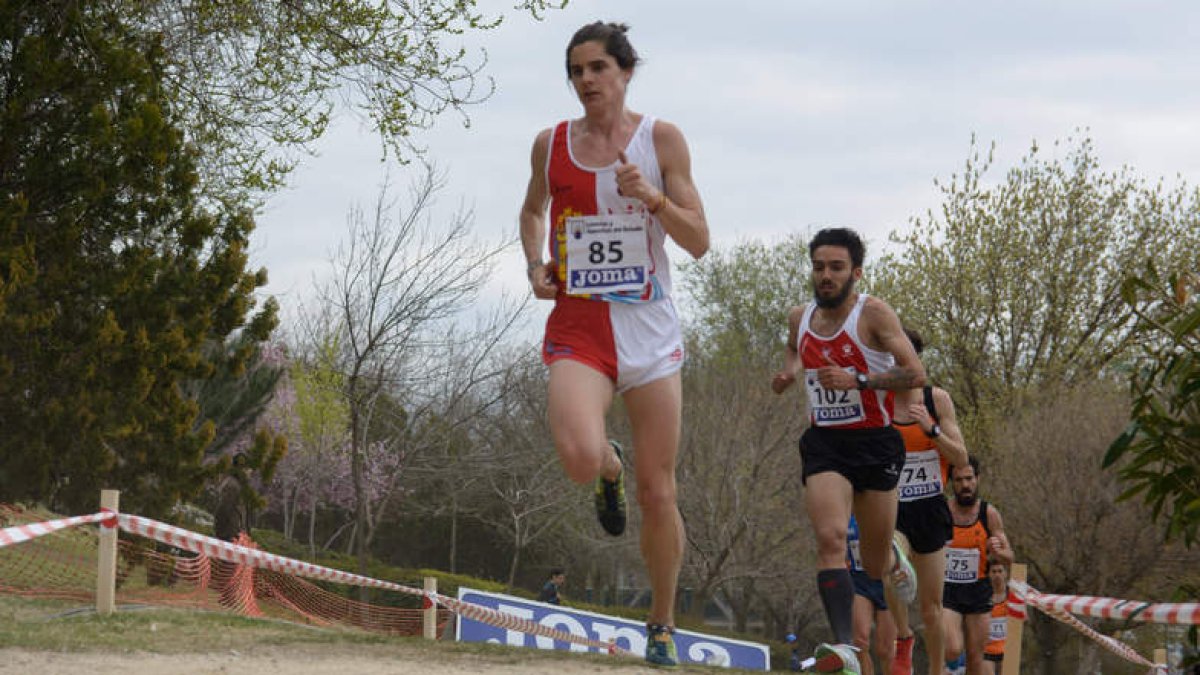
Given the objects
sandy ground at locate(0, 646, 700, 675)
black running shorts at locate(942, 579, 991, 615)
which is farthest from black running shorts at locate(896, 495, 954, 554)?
black running shorts at locate(942, 579, 991, 615)

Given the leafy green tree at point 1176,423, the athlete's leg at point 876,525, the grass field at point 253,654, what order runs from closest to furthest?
the leafy green tree at point 1176,423 < the grass field at point 253,654 < the athlete's leg at point 876,525

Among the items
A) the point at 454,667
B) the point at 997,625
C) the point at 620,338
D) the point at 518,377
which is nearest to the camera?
the point at 620,338

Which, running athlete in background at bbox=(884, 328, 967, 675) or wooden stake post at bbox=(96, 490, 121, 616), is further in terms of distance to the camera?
wooden stake post at bbox=(96, 490, 121, 616)

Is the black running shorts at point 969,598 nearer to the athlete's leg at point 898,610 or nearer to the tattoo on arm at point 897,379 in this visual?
the athlete's leg at point 898,610

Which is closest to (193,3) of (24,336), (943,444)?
(24,336)

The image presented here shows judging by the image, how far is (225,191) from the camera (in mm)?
16156

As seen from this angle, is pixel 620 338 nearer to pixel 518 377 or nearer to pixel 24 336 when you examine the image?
pixel 24 336

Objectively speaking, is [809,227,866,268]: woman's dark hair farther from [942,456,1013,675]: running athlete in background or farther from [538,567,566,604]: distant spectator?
[538,567,566,604]: distant spectator

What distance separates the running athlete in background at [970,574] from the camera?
11250 mm

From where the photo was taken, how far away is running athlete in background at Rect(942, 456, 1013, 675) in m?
11.2

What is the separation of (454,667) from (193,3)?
33.2 feet

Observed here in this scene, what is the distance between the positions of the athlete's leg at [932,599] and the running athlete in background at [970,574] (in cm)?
321

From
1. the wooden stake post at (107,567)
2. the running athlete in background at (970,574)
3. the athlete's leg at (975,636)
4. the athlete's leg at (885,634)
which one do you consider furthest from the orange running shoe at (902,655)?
the wooden stake post at (107,567)

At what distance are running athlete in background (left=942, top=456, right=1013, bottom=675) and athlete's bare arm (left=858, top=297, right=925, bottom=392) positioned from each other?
443cm
